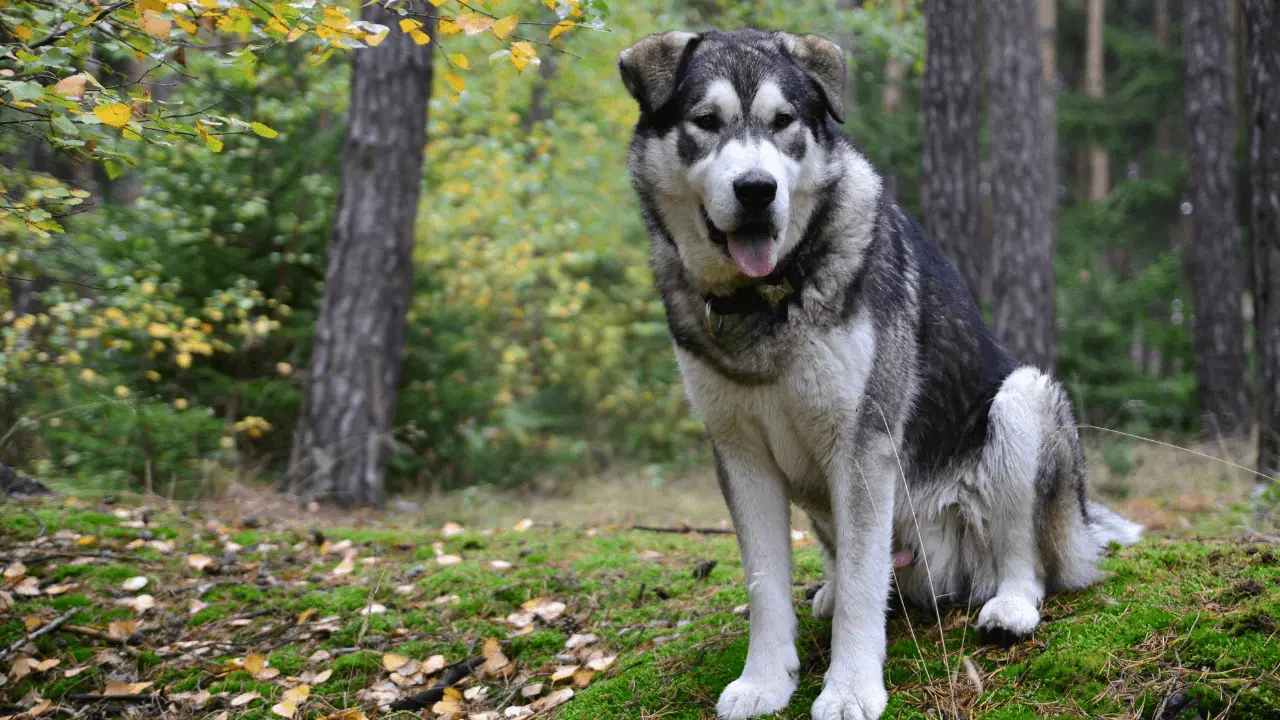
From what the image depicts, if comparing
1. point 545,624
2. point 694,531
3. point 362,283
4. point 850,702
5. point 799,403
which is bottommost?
point 694,531

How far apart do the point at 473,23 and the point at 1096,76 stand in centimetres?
2132

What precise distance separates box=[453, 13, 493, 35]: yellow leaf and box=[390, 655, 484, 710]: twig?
93.5 inches

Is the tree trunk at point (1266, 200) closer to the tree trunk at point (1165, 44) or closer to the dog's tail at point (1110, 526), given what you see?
the dog's tail at point (1110, 526)

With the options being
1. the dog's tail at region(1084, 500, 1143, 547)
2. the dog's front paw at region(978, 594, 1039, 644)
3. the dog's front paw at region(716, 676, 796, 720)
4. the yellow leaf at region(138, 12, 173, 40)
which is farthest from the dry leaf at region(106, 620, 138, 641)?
the dog's tail at region(1084, 500, 1143, 547)

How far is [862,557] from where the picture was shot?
2785mm

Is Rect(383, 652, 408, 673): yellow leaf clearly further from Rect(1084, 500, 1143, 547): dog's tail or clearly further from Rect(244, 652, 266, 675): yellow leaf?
Rect(1084, 500, 1143, 547): dog's tail

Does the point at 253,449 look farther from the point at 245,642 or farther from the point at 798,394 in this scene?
the point at 798,394

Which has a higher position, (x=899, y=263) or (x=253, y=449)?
(x=899, y=263)

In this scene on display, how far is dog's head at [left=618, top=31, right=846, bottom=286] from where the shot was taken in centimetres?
268

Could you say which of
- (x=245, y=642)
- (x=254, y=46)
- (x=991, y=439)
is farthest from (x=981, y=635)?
(x=254, y=46)

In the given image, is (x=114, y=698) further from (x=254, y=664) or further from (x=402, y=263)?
(x=402, y=263)

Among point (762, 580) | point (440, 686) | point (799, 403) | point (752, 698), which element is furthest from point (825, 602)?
point (440, 686)

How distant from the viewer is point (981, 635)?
2.94 meters

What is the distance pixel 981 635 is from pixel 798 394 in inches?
41.5
